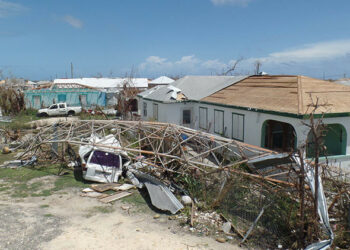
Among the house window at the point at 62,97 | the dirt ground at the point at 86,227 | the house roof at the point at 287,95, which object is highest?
the house roof at the point at 287,95

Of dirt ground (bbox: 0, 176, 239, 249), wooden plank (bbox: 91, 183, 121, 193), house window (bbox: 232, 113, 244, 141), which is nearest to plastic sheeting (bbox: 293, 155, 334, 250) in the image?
dirt ground (bbox: 0, 176, 239, 249)

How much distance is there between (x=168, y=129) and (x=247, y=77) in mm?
7950

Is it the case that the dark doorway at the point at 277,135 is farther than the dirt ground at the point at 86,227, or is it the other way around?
the dark doorway at the point at 277,135

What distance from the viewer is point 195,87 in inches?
878

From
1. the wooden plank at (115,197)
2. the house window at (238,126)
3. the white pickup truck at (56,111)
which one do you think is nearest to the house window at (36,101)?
the white pickup truck at (56,111)

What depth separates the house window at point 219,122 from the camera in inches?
683

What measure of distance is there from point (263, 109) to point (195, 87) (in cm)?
905

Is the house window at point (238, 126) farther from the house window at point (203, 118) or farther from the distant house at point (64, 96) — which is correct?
the distant house at point (64, 96)

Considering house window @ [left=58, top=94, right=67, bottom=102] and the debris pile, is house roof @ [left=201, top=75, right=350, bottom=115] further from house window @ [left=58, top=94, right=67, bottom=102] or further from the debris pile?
house window @ [left=58, top=94, right=67, bottom=102]

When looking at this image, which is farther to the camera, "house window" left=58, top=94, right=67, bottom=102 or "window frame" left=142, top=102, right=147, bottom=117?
"house window" left=58, top=94, right=67, bottom=102

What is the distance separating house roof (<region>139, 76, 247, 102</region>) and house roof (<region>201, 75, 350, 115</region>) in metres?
1.34

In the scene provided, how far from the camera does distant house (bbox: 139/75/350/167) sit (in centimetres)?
1266

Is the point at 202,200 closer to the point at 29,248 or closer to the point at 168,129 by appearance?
the point at 168,129

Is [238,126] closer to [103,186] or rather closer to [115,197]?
[103,186]
